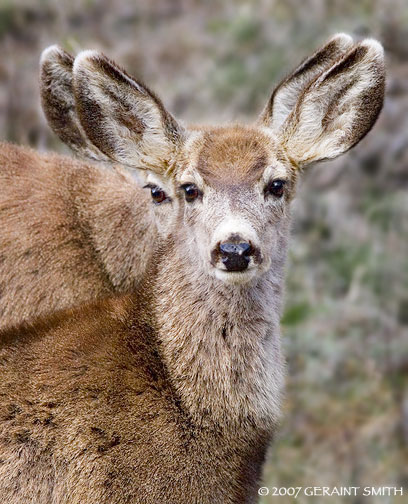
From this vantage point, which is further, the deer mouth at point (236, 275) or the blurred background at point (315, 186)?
the blurred background at point (315, 186)

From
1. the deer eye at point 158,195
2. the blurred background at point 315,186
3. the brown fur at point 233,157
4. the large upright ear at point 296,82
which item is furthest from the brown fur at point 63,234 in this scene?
the blurred background at point 315,186

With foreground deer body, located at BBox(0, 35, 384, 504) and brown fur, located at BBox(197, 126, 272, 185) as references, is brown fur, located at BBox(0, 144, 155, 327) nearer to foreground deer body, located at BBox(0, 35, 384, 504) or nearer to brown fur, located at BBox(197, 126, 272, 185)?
foreground deer body, located at BBox(0, 35, 384, 504)

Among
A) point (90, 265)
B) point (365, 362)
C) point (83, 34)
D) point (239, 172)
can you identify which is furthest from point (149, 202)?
point (83, 34)

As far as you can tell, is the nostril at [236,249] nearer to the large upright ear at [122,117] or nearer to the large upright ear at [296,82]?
the large upright ear at [122,117]

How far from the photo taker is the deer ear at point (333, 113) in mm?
5773

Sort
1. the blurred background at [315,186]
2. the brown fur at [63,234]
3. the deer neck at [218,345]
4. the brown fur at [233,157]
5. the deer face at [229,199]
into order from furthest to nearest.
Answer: the blurred background at [315,186], the brown fur at [63,234], the brown fur at [233,157], the deer neck at [218,345], the deer face at [229,199]

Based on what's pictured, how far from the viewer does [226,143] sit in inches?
222

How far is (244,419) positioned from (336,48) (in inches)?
101

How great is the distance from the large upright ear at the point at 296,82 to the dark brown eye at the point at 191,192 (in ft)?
2.43

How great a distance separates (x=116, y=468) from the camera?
5004 mm

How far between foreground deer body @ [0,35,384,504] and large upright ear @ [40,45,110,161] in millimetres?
1285

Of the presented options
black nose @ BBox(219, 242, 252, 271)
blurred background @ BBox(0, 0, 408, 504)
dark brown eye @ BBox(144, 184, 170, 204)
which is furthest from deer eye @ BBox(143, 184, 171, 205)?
blurred background @ BBox(0, 0, 408, 504)

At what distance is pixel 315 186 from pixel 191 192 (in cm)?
523

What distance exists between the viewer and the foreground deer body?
5012 mm
